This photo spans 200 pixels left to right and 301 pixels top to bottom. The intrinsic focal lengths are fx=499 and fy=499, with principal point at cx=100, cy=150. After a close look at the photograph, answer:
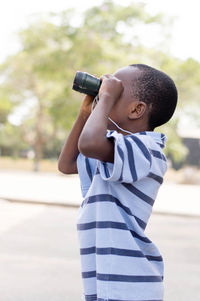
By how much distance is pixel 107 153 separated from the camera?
1520 millimetres

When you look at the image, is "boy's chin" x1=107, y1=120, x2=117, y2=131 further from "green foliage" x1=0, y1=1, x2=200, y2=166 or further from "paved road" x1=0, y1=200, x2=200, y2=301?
"green foliage" x1=0, y1=1, x2=200, y2=166

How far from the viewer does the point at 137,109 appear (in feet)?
5.31

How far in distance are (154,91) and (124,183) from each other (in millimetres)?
319

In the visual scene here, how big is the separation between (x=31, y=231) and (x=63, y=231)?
0.48m

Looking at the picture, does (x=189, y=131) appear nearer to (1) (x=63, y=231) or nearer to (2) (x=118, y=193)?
(1) (x=63, y=231)

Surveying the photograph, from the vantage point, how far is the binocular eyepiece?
1.64 meters

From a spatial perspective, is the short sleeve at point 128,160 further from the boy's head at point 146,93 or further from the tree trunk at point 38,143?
the tree trunk at point 38,143

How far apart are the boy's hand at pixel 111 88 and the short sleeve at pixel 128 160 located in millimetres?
132

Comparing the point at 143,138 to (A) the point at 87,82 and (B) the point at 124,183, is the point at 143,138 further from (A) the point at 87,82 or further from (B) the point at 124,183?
(A) the point at 87,82

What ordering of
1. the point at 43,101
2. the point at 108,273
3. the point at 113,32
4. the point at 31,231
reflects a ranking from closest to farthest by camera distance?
1. the point at 108,273
2. the point at 31,231
3. the point at 113,32
4. the point at 43,101

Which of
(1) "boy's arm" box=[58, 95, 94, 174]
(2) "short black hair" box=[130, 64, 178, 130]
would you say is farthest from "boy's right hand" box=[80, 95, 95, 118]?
(2) "short black hair" box=[130, 64, 178, 130]

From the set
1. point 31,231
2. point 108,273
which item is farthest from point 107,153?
point 31,231

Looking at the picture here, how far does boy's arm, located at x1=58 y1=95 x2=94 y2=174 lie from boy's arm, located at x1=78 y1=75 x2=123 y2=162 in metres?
0.21

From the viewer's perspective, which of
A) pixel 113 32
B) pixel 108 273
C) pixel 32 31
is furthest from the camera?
pixel 32 31
